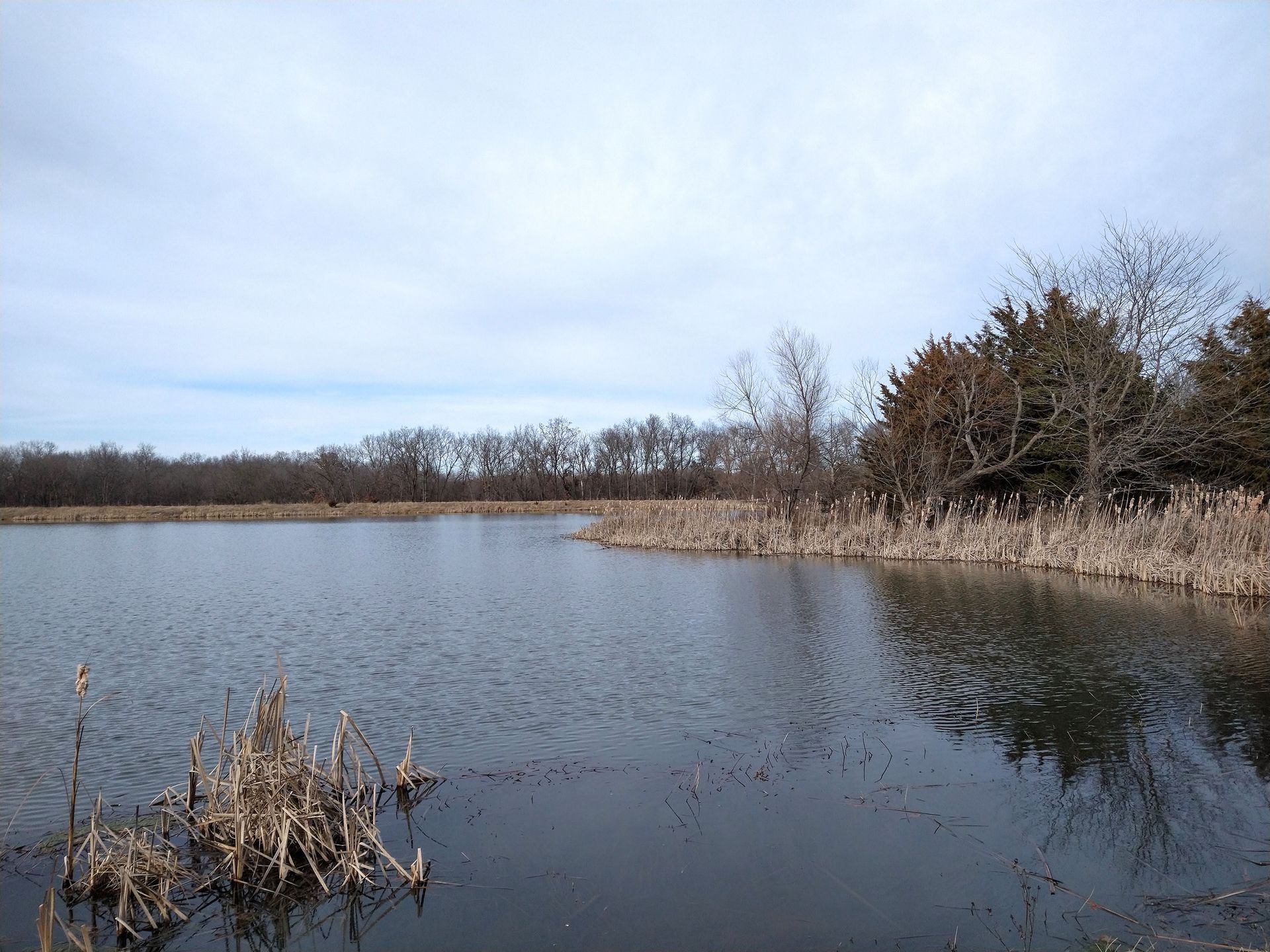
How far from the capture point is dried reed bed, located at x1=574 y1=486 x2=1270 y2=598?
11719 mm

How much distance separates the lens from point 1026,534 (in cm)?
1590

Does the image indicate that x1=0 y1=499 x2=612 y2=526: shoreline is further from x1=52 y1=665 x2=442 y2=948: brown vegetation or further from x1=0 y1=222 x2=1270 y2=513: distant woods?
x1=52 y1=665 x2=442 y2=948: brown vegetation

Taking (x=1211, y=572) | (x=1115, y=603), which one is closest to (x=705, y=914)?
(x=1115, y=603)

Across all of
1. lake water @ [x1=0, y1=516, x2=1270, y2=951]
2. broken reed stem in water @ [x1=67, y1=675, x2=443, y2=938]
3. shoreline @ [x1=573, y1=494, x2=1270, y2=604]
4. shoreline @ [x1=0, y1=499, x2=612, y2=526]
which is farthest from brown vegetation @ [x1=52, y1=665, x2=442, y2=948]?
shoreline @ [x1=0, y1=499, x2=612, y2=526]

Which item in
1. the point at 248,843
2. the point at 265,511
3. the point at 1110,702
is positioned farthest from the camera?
the point at 265,511

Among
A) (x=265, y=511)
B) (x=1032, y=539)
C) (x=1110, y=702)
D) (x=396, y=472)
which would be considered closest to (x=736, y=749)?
(x=1110, y=702)

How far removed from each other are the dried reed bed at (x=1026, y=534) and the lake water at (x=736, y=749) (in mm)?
997

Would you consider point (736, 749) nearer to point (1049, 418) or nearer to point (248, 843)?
point (248, 843)

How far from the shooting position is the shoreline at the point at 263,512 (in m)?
41.1

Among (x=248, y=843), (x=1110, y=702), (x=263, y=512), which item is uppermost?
(x=263, y=512)

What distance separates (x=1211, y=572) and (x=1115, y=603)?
180cm

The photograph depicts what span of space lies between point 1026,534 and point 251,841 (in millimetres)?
15506

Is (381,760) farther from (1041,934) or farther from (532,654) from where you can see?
(1041,934)

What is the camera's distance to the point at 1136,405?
17.2 metres
